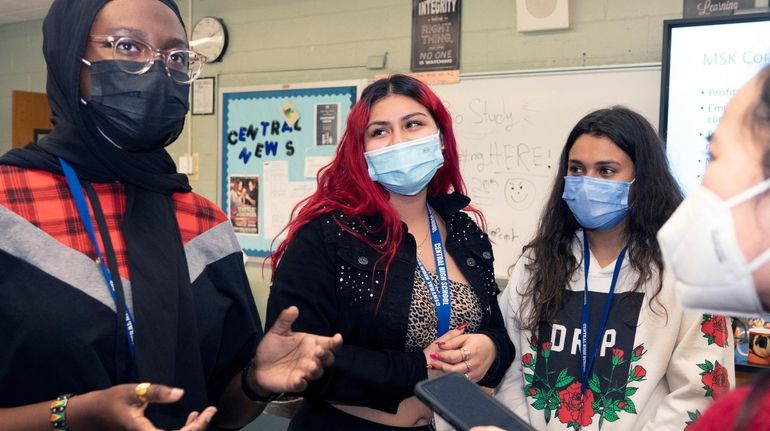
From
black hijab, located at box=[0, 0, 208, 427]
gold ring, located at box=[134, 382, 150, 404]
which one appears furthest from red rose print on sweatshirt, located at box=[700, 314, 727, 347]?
gold ring, located at box=[134, 382, 150, 404]

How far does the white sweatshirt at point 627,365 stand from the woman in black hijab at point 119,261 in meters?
0.77

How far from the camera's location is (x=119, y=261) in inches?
46.9

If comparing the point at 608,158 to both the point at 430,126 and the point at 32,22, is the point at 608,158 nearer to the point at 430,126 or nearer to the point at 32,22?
the point at 430,126

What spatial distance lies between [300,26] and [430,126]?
2630 millimetres

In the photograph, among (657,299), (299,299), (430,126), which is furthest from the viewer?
(430,126)

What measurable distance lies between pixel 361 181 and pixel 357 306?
1.13 ft

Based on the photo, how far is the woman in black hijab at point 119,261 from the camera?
3.53ft

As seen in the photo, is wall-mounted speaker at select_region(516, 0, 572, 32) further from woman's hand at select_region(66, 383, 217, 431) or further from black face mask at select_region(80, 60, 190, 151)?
woman's hand at select_region(66, 383, 217, 431)

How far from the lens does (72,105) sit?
1.20 metres

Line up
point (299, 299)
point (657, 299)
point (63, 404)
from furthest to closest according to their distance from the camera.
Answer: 1. point (657, 299)
2. point (299, 299)
3. point (63, 404)

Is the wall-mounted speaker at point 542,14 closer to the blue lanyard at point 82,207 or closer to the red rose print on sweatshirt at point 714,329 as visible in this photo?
the red rose print on sweatshirt at point 714,329

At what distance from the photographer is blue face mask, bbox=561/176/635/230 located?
1.76 m

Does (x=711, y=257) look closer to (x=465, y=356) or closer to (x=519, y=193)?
(x=465, y=356)

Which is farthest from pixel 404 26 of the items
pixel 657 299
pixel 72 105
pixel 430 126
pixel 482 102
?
pixel 72 105
